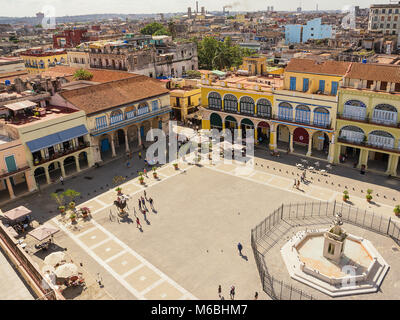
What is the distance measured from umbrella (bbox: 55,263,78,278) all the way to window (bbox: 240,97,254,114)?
39035mm

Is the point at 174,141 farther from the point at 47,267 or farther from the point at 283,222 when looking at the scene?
the point at 47,267

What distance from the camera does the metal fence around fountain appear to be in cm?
3082

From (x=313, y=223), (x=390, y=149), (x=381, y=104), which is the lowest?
(x=313, y=223)

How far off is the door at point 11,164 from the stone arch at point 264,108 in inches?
1461

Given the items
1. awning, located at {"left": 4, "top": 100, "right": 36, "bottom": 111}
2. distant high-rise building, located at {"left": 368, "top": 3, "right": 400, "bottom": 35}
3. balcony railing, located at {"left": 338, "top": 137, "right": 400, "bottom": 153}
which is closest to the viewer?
balcony railing, located at {"left": 338, "top": 137, "right": 400, "bottom": 153}

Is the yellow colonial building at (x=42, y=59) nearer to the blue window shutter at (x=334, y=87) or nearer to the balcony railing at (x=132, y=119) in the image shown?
the balcony railing at (x=132, y=119)

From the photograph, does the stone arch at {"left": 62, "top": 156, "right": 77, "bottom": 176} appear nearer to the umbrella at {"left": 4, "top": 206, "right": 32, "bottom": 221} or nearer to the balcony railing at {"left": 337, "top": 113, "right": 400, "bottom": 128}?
the umbrella at {"left": 4, "top": 206, "right": 32, "bottom": 221}

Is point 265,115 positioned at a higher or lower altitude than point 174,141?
higher

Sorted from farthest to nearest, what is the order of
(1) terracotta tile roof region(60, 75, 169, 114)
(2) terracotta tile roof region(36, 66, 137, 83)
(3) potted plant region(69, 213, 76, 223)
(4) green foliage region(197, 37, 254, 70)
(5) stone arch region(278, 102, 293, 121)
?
1. (4) green foliage region(197, 37, 254, 70)
2. (2) terracotta tile roof region(36, 66, 137, 83)
3. (5) stone arch region(278, 102, 293, 121)
4. (1) terracotta tile roof region(60, 75, 169, 114)
5. (3) potted plant region(69, 213, 76, 223)

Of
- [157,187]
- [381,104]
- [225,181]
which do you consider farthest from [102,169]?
[381,104]

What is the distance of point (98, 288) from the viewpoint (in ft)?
101

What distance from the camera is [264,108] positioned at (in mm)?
58031

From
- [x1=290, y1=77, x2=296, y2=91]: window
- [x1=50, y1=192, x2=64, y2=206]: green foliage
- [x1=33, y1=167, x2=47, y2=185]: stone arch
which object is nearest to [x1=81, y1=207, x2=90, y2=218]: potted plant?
[x1=50, y1=192, x2=64, y2=206]: green foliage

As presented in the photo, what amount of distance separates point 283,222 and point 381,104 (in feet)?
70.9
